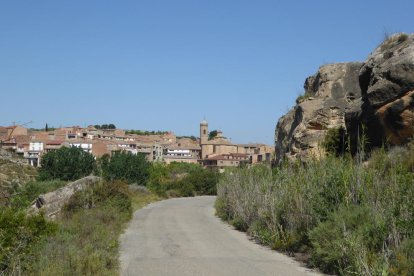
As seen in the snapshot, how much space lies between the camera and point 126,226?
78.3 ft

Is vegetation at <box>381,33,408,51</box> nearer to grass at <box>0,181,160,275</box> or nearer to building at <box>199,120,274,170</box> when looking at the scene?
grass at <box>0,181,160,275</box>

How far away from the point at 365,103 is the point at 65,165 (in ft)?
172

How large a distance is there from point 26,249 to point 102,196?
52.4ft

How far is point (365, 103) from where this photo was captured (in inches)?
711

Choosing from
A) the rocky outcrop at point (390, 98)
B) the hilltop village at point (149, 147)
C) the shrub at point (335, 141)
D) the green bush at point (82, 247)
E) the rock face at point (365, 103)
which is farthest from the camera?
the hilltop village at point (149, 147)

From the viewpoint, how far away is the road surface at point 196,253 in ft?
40.8

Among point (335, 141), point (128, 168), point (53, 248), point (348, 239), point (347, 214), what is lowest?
point (53, 248)

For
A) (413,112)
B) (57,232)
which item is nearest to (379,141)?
(413,112)

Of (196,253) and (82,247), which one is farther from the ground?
(82,247)

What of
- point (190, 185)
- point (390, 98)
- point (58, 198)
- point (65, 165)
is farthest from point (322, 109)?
point (65, 165)

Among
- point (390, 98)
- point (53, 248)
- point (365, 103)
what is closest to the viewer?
point (53, 248)

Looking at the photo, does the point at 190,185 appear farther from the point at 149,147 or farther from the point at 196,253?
the point at 149,147

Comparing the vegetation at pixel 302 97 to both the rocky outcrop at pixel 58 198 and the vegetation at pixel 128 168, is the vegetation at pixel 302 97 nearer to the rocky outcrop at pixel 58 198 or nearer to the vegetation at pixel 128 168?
the rocky outcrop at pixel 58 198

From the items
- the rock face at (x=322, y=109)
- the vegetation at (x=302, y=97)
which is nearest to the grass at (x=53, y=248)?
the rock face at (x=322, y=109)
